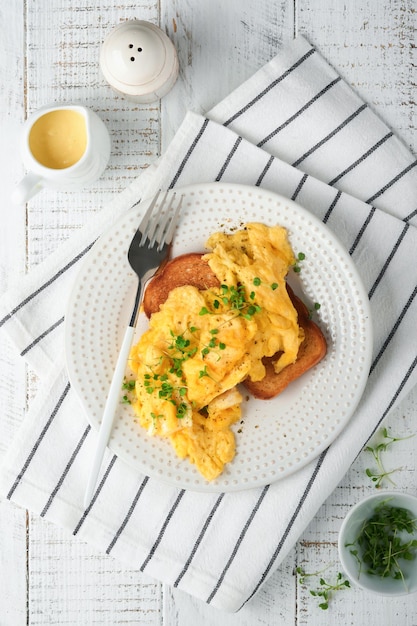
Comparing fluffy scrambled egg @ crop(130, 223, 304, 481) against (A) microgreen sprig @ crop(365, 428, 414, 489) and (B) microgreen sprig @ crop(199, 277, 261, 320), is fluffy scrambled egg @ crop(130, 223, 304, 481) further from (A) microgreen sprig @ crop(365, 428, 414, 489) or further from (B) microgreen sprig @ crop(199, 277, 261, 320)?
(A) microgreen sprig @ crop(365, 428, 414, 489)

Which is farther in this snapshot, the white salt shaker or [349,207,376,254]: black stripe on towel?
[349,207,376,254]: black stripe on towel

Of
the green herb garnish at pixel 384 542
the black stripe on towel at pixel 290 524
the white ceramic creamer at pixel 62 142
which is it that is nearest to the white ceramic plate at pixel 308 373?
the black stripe on towel at pixel 290 524

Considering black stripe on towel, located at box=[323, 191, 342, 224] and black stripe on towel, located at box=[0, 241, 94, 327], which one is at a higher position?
black stripe on towel, located at box=[323, 191, 342, 224]

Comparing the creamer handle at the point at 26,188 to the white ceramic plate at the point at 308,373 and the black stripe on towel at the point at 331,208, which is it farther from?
the black stripe on towel at the point at 331,208

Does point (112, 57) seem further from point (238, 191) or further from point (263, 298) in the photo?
point (263, 298)

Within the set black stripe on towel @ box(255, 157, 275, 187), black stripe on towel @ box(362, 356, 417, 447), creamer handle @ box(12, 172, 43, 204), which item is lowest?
black stripe on towel @ box(362, 356, 417, 447)

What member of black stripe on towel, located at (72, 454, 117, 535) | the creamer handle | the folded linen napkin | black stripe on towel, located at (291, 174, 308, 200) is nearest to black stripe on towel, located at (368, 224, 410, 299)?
the folded linen napkin

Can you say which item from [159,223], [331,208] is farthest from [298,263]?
[159,223]
